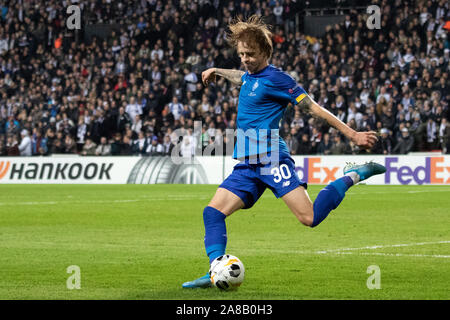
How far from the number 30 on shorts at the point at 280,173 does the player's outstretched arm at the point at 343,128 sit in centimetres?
53

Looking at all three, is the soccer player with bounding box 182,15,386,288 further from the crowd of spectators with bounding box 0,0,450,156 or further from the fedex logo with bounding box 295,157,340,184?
the crowd of spectators with bounding box 0,0,450,156

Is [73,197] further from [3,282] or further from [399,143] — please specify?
[3,282]

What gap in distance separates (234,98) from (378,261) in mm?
18912

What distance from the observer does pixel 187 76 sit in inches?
1178

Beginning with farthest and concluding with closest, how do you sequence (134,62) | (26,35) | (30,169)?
(26,35)
(134,62)
(30,169)

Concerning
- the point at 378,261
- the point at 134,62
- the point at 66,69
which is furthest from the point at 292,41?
the point at 378,261

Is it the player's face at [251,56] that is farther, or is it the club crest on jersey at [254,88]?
the club crest on jersey at [254,88]

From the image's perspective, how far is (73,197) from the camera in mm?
19969

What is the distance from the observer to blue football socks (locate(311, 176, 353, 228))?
7398 mm

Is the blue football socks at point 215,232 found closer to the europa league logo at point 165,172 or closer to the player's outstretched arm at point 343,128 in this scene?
the player's outstretched arm at point 343,128

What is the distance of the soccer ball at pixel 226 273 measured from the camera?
6.99m

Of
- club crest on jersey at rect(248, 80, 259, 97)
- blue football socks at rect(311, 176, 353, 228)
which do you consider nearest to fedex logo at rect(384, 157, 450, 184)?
blue football socks at rect(311, 176, 353, 228)

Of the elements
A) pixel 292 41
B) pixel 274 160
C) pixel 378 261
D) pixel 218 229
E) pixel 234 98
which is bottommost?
pixel 378 261

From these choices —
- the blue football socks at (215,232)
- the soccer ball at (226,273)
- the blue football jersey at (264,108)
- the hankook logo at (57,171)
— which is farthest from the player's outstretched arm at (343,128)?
the hankook logo at (57,171)
